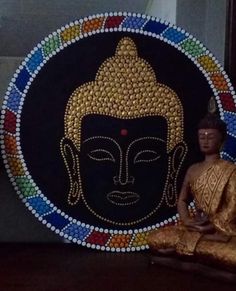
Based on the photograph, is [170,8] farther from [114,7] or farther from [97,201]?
[97,201]

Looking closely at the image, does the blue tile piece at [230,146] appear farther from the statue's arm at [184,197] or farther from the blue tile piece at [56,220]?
the blue tile piece at [56,220]

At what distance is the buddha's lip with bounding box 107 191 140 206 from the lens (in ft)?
3.29

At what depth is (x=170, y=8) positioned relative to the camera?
3.35ft

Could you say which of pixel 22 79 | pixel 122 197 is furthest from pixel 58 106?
pixel 122 197

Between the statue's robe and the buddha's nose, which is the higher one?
the buddha's nose

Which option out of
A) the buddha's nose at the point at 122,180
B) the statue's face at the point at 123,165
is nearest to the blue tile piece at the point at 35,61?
the statue's face at the point at 123,165

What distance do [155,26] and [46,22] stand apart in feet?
0.57

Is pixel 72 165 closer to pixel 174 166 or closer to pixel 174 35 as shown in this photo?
pixel 174 166

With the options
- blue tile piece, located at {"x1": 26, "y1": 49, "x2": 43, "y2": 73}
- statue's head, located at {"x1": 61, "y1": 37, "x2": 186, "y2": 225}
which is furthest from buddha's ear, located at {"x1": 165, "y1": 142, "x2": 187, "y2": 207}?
blue tile piece, located at {"x1": 26, "y1": 49, "x2": 43, "y2": 73}

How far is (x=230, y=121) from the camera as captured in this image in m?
1.02

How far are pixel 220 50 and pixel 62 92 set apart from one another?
270 millimetres

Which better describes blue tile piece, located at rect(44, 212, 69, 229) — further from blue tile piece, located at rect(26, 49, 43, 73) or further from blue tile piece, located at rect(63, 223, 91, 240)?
blue tile piece, located at rect(26, 49, 43, 73)

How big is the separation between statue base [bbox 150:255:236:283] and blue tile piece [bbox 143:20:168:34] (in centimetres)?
36

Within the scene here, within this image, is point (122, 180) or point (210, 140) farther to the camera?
point (122, 180)
